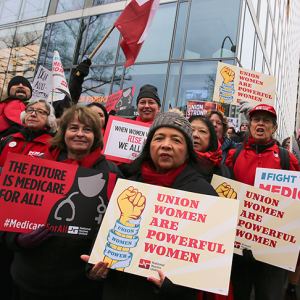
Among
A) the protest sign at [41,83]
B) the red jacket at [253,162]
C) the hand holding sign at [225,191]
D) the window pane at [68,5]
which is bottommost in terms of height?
the hand holding sign at [225,191]

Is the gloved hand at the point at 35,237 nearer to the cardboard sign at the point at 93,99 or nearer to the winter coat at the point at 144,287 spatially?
the winter coat at the point at 144,287

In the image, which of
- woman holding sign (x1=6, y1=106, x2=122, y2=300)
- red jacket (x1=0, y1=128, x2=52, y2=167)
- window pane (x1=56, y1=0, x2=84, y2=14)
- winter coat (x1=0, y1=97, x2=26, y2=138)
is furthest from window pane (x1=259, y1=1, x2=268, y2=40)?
woman holding sign (x1=6, y1=106, x2=122, y2=300)

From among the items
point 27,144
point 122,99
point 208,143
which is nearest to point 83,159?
point 27,144

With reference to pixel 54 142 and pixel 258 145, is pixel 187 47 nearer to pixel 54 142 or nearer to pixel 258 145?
pixel 258 145

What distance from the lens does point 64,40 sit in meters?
14.3

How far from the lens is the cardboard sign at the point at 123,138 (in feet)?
Result: 9.84

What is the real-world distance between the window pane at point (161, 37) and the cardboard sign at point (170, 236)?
10.3m

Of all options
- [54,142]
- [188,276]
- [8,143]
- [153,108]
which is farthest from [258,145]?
[8,143]

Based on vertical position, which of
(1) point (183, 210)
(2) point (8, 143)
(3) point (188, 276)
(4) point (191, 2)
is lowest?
(3) point (188, 276)

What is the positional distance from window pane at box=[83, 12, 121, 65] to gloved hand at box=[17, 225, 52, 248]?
11.7m

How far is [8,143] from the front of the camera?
2520 mm

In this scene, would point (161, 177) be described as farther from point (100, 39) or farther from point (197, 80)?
point (100, 39)

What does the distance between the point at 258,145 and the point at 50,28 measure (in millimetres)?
16087

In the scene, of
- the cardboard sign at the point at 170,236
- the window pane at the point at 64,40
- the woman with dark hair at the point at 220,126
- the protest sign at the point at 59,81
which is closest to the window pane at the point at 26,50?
the window pane at the point at 64,40
